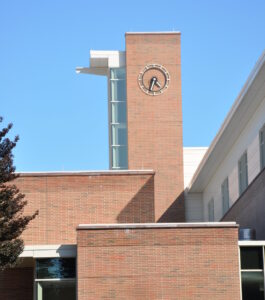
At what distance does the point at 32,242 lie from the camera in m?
36.0

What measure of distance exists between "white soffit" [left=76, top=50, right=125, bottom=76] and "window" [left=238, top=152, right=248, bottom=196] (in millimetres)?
21784

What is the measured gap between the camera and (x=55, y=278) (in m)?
28.9

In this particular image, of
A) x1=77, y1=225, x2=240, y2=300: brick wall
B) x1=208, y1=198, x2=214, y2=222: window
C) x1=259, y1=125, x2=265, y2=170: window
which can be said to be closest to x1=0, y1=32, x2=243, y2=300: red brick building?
x1=77, y1=225, x2=240, y2=300: brick wall

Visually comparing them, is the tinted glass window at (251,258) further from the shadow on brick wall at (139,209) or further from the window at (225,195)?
the window at (225,195)

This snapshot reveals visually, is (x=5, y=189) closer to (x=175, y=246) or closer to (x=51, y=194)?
(x=175, y=246)

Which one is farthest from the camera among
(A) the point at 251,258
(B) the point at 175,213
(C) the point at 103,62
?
(C) the point at 103,62

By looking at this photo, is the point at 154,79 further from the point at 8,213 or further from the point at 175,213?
the point at 8,213

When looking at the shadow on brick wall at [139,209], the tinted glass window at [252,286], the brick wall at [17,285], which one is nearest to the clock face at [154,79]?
the shadow on brick wall at [139,209]

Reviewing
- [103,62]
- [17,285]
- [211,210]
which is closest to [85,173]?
[17,285]

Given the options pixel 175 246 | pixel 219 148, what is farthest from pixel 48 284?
pixel 219 148

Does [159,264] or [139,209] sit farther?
[139,209]

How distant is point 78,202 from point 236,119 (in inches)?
264

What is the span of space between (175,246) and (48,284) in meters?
4.04

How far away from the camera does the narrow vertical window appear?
5928cm
